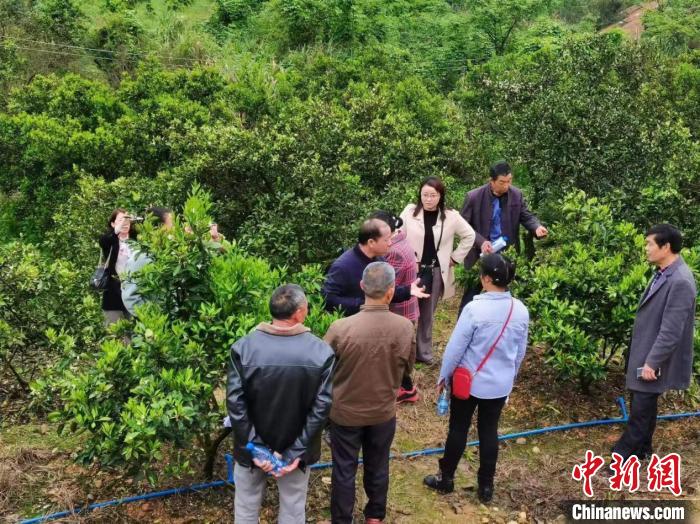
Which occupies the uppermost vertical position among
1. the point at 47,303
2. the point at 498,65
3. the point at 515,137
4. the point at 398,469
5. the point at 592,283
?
the point at 498,65

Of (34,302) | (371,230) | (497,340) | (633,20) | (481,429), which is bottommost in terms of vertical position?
(481,429)

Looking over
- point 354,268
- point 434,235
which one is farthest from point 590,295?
point 354,268

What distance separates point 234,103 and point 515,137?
5.86 metres

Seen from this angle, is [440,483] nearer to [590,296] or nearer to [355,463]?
[355,463]

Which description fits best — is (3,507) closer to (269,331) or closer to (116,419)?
(116,419)

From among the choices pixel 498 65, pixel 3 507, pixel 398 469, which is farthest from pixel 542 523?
pixel 498 65

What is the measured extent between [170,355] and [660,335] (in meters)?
3.22

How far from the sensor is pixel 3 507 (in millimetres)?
4074

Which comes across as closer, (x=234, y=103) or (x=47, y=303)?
(x=47, y=303)

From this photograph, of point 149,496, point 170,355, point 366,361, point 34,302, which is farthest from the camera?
point 34,302

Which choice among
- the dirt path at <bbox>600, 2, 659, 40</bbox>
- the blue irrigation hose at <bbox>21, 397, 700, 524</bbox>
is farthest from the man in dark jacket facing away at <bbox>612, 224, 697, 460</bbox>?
the dirt path at <bbox>600, 2, 659, 40</bbox>

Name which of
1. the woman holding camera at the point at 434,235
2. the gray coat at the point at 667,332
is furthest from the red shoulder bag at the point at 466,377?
the woman holding camera at the point at 434,235

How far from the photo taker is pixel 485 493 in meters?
4.26

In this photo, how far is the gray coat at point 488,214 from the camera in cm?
604
